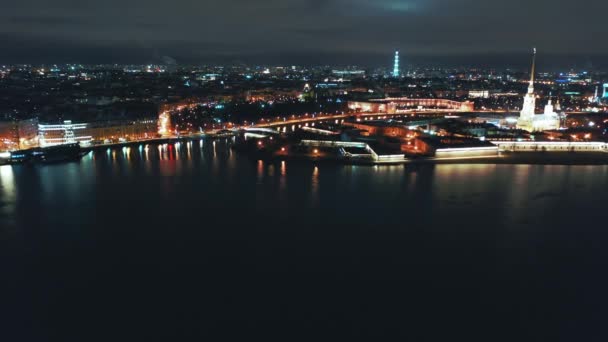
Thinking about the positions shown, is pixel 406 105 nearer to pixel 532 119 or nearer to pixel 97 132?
pixel 532 119

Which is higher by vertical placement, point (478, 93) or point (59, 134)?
point (478, 93)

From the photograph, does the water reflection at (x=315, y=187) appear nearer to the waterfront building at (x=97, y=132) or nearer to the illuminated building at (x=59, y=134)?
the waterfront building at (x=97, y=132)

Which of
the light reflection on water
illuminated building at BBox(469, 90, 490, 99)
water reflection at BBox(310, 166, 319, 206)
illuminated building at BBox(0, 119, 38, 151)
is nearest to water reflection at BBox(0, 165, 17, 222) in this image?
the light reflection on water

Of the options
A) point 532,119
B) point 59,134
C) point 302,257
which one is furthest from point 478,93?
point 302,257

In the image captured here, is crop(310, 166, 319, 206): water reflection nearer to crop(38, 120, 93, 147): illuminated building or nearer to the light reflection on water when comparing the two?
the light reflection on water

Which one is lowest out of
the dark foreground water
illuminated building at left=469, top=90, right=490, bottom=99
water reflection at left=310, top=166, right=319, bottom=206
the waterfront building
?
the dark foreground water

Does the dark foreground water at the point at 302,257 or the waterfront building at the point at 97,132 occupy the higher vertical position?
the waterfront building at the point at 97,132

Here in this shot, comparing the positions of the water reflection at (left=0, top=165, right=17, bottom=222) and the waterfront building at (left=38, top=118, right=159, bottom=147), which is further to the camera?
the waterfront building at (left=38, top=118, right=159, bottom=147)

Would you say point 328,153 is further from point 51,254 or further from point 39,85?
point 39,85

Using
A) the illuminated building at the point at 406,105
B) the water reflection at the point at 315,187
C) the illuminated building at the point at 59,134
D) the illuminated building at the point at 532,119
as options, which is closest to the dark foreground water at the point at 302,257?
the water reflection at the point at 315,187
